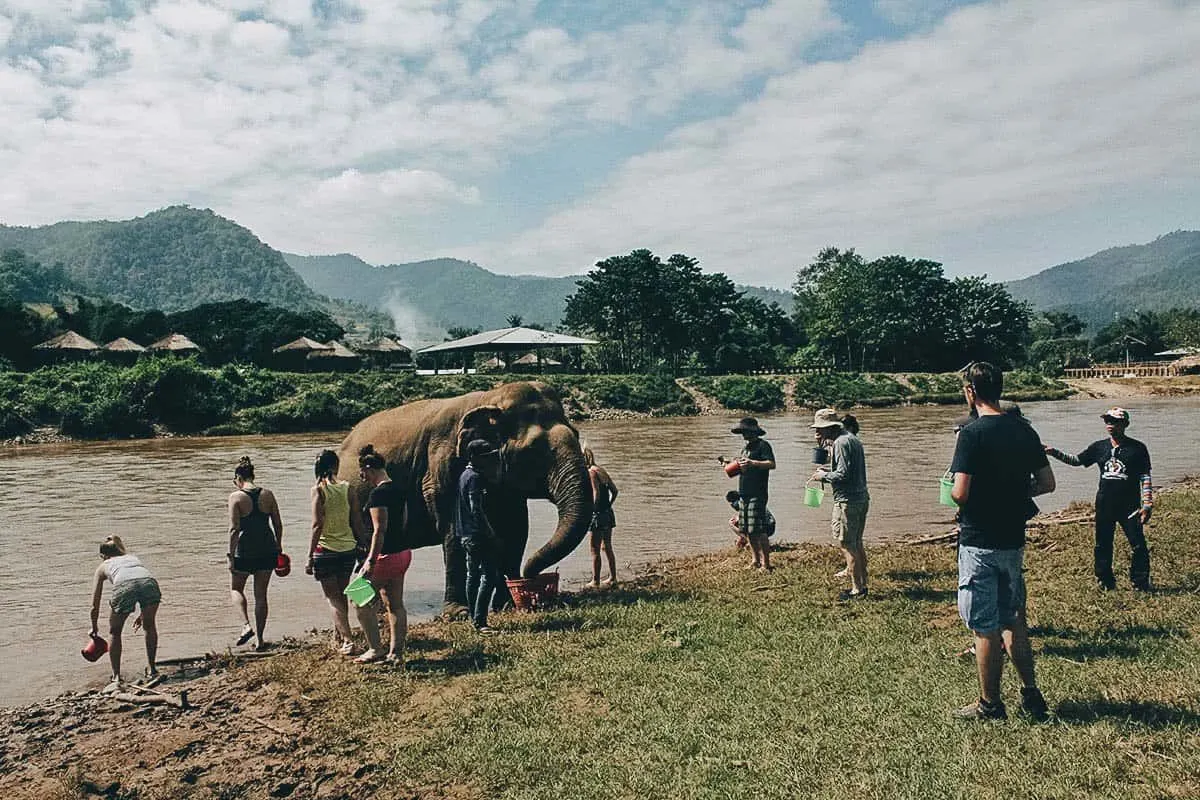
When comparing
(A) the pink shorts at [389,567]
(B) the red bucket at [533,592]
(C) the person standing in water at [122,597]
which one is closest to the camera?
(A) the pink shorts at [389,567]

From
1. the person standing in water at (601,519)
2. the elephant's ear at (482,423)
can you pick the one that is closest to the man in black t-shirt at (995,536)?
the elephant's ear at (482,423)

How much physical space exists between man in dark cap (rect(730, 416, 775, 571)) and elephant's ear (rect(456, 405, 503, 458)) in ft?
9.23

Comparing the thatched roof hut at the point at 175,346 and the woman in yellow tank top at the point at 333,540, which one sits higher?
the thatched roof hut at the point at 175,346

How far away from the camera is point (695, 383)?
223 ft

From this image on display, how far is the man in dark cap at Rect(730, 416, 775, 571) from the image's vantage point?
1099cm

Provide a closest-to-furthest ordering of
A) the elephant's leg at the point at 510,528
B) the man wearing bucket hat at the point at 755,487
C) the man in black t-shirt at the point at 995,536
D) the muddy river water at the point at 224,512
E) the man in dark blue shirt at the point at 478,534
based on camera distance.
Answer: the man in black t-shirt at the point at 995,536
the man in dark blue shirt at the point at 478,534
the elephant's leg at the point at 510,528
the man wearing bucket hat at the point at 755,487
the muddy river water at the point at 224,512

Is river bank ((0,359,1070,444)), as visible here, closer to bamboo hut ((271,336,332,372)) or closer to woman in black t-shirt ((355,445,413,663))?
bamboo hut ((271,336,332,372))

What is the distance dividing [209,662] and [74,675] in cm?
142

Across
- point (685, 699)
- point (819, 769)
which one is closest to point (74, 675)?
point (685, 699)

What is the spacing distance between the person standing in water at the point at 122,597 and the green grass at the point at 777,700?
1438mm

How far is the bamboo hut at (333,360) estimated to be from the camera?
7075cm

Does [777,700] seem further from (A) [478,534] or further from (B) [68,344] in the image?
(B) [68,344]

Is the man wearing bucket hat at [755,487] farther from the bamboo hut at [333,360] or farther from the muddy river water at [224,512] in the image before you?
the bamboo hut at [333,360]

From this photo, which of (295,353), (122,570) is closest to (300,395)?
(295,353)
